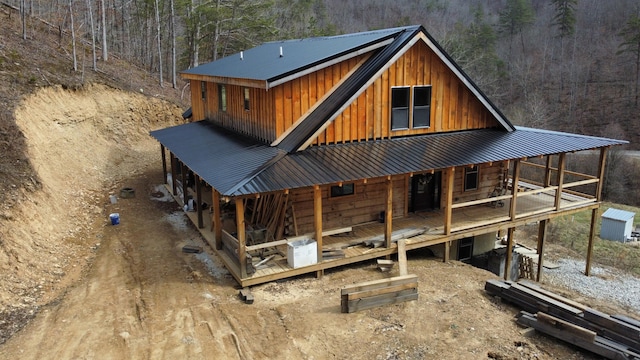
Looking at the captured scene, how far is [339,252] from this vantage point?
40.8 ft

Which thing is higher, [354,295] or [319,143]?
[319,143]

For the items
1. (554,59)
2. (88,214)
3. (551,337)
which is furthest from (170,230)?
(554,59)

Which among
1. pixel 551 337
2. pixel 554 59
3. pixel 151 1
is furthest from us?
pixel 554 59

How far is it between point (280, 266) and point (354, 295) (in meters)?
2.51

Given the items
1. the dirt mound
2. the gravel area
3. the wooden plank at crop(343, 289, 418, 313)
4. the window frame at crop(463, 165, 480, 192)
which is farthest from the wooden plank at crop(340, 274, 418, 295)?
the gravel area

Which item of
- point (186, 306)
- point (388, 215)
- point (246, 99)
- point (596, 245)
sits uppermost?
point (246, 99)

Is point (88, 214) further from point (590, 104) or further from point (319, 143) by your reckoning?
point (590, 104)

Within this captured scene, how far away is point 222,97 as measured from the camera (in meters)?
17.6

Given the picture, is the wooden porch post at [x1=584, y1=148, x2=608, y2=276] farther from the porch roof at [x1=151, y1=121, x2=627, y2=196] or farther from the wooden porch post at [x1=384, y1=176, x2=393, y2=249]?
the wooden porch post at [x1=384, y1=176, x2=393, y2=249]

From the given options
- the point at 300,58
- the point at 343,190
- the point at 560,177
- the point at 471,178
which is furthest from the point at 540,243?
the point at 300,58

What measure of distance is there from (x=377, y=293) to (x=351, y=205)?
4.35 metres

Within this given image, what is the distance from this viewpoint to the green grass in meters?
20.9

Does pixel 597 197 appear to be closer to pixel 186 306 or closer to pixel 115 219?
pixel 186 306

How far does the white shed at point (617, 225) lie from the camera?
23672 millimetres
